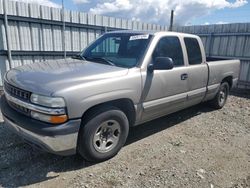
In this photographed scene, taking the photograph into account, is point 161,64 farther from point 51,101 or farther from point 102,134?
point 51,101

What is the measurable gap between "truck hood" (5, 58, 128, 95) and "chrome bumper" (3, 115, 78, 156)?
1.74 ft

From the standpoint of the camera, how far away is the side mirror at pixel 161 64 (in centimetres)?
338

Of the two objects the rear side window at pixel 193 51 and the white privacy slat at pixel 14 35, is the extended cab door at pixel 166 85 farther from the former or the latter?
the white privacy slat at pixel 14 35

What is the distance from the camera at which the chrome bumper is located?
2.57m

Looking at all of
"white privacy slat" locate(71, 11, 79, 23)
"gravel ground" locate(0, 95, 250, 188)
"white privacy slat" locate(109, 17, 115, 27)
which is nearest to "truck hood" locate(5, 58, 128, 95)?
"gravel ground" locate(0, 95, 250, 188)

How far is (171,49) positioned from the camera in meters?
4.10

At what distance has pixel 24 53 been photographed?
22.7 ft

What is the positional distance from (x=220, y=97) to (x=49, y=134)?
493 cm

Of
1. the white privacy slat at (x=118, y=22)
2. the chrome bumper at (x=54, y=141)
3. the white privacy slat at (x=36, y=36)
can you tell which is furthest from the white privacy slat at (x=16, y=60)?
the chrome bumper at (x=54, y=141)

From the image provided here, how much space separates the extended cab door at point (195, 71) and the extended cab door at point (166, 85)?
0.24m

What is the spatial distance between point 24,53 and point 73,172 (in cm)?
523

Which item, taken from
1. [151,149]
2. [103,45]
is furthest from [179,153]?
[103,45]

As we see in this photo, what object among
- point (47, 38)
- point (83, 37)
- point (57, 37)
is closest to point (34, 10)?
point (47, 38)

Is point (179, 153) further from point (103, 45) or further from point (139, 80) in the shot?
point (103, 45)
